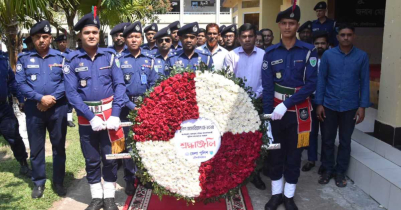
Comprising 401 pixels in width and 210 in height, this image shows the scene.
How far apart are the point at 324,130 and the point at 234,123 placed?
5.63 feet

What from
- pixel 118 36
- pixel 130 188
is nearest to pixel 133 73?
pixel 118 36

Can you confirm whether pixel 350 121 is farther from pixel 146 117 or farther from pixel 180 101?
pixel 146 117

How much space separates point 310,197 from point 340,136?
2.98 feet

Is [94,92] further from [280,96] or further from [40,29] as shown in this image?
[280,96]

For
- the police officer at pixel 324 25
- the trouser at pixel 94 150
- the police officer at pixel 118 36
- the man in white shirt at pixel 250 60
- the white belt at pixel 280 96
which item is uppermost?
the police officer at pixel 324 25

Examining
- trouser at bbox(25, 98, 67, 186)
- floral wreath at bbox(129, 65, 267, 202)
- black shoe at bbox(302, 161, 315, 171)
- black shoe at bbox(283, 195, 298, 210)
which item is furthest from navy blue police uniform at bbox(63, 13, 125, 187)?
black shoe at bbox(302, 161, 315, 171)

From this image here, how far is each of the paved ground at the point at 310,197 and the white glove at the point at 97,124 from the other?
3.57 feet

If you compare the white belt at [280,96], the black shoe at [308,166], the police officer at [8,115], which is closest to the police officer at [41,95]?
the police officer at [8,115]

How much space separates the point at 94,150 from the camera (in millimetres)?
3957

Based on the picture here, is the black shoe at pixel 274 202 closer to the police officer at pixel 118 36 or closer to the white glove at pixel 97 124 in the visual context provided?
the white glove at pixel 97 124

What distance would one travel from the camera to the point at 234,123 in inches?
141

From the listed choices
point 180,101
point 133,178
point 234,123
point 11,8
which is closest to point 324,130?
point 234,123

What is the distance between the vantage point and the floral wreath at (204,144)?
11.6 ft

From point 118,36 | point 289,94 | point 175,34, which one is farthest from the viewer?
point 175,34
